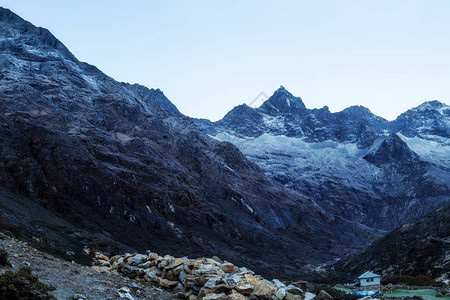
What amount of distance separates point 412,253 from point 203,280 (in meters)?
66.5

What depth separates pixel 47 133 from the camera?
105000mm

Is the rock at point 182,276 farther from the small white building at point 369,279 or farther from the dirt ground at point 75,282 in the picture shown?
the small white building at point 369,279

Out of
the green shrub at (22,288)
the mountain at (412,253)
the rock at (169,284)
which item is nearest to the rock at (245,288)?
the rock at (169,284)

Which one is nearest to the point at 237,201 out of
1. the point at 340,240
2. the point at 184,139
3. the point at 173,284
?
the point at 184,139

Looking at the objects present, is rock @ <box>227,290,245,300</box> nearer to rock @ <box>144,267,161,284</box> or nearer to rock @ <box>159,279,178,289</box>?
rock @ <box>159,279,178,289</box>

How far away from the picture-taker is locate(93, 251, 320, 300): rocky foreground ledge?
17984mm

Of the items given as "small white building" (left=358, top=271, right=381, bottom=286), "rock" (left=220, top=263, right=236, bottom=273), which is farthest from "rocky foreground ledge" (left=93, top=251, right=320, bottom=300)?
"small white building" (left=358, top=271, right=381, bottom=286)

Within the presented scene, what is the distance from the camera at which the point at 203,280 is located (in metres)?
19.5

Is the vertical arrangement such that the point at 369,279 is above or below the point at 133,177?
above

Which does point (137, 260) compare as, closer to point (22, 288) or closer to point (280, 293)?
point (280, 293)

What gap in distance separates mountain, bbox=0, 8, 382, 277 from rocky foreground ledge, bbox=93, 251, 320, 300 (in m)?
28.7

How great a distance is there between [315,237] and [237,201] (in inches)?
1423

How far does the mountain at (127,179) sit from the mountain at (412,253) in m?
16.3

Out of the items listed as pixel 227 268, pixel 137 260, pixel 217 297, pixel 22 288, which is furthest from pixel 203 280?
pixel 22 288
